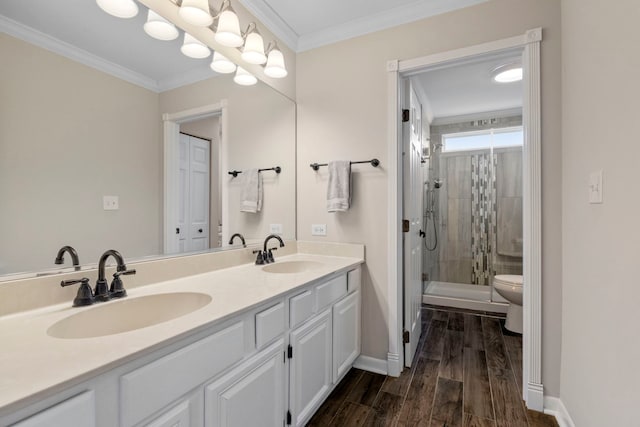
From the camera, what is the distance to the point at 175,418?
85 centimetres

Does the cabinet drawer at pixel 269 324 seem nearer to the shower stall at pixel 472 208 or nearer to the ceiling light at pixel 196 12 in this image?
the ceiling light at pixel 196 12

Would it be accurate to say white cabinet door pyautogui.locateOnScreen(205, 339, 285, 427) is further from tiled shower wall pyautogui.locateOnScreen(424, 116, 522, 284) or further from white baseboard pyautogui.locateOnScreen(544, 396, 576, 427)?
tiled shower wall pyautogui.locateOnScreen(424, 116, 522, 284)

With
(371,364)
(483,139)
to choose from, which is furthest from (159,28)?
(483,139)

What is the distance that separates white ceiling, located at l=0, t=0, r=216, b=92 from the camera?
107 cm

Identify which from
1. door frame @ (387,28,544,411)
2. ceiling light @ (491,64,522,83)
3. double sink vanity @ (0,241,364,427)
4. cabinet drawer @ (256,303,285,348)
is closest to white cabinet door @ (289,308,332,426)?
→ double sink vanity @ (0,241,364,427)

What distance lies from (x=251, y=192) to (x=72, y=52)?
119cm

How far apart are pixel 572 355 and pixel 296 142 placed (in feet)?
6.98

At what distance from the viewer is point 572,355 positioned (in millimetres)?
1533

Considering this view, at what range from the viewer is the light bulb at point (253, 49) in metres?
1.85

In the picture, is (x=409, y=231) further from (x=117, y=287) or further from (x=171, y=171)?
(x=117, y=287)

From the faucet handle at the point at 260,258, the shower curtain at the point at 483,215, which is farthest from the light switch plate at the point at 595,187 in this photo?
the shower curtain at the point at 483,215

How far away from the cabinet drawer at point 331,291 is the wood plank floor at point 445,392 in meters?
0.62

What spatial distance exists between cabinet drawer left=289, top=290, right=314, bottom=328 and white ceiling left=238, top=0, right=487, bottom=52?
1807 millimetres

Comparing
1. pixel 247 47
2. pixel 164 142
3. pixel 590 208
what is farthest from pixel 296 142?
pixel 590 208
